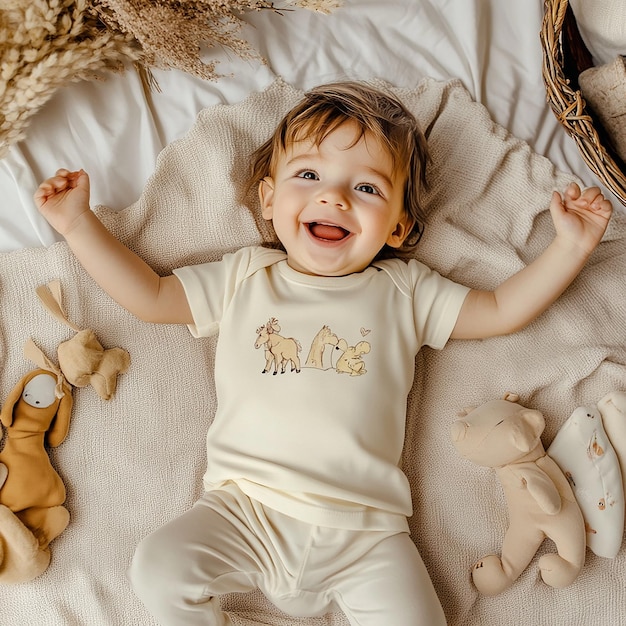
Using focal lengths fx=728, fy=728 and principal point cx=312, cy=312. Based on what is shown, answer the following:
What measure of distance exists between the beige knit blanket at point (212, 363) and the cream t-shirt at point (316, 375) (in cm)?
10

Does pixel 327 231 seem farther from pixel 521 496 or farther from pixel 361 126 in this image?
pixel 521 496

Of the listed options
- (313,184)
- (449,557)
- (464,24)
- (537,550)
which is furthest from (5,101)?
(537,550)

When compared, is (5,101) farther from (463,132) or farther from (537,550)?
(537,550)

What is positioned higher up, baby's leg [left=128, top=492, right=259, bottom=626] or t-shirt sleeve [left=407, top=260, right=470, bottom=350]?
t-shirt sleeve [left=407, top=260, right=470, bottom=350]

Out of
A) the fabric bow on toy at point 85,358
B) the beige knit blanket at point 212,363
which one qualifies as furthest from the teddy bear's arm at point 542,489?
the fabric bow on toy at point 85,358

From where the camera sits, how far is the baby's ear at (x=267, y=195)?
1.49 metres

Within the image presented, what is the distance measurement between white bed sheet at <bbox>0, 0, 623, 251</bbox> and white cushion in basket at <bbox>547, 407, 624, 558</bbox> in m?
0.59

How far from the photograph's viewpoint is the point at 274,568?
1328mm

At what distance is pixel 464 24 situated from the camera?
5.46 feet

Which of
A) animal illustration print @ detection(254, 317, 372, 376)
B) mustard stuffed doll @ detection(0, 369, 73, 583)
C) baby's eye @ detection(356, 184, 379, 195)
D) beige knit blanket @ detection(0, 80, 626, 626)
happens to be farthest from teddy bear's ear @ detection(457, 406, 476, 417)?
mustard stuffed doll @ detection(0, 369, 73, 583)

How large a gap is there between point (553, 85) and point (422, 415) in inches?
29.1

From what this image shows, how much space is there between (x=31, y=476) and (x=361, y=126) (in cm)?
92

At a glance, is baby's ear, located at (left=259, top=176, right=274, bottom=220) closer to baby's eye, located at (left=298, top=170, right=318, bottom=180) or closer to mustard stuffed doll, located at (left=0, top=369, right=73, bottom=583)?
baby's eye, located at (left=298, top=170, right=318, bottom=180)

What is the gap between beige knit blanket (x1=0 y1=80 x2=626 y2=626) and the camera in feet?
4.71
